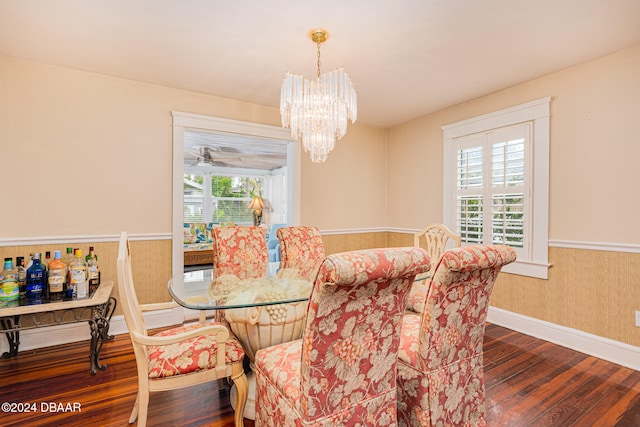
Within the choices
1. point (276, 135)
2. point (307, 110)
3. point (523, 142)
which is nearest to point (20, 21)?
point (307, 110)

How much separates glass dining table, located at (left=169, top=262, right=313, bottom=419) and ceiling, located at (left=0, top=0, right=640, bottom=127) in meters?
1.73

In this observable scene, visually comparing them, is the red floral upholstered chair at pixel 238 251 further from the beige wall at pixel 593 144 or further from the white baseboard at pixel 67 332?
the beige wall at pixel 593 144

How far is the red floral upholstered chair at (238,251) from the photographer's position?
8.41ft

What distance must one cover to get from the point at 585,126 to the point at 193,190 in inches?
277

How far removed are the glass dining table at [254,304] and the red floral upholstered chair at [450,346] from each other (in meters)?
0.63

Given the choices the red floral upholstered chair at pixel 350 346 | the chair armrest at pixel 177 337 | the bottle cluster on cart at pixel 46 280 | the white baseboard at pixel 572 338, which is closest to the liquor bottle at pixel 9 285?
the bottle cluster on cart at pixel 46 280

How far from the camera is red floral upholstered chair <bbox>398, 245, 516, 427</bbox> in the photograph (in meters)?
1.36

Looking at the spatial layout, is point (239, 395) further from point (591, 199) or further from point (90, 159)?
point (591, 199)

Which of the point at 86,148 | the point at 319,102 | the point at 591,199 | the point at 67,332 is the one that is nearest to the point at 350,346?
the point at 319,102

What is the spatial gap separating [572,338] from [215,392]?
9.63 ft

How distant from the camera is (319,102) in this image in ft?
7.22

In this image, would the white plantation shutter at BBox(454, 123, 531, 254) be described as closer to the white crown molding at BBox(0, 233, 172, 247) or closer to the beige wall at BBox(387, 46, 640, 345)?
the beige wall at BBox(387, 46, 640, 345)

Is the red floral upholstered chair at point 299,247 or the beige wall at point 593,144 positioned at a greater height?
the beige wall at point 593,144

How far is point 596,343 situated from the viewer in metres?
2.59
